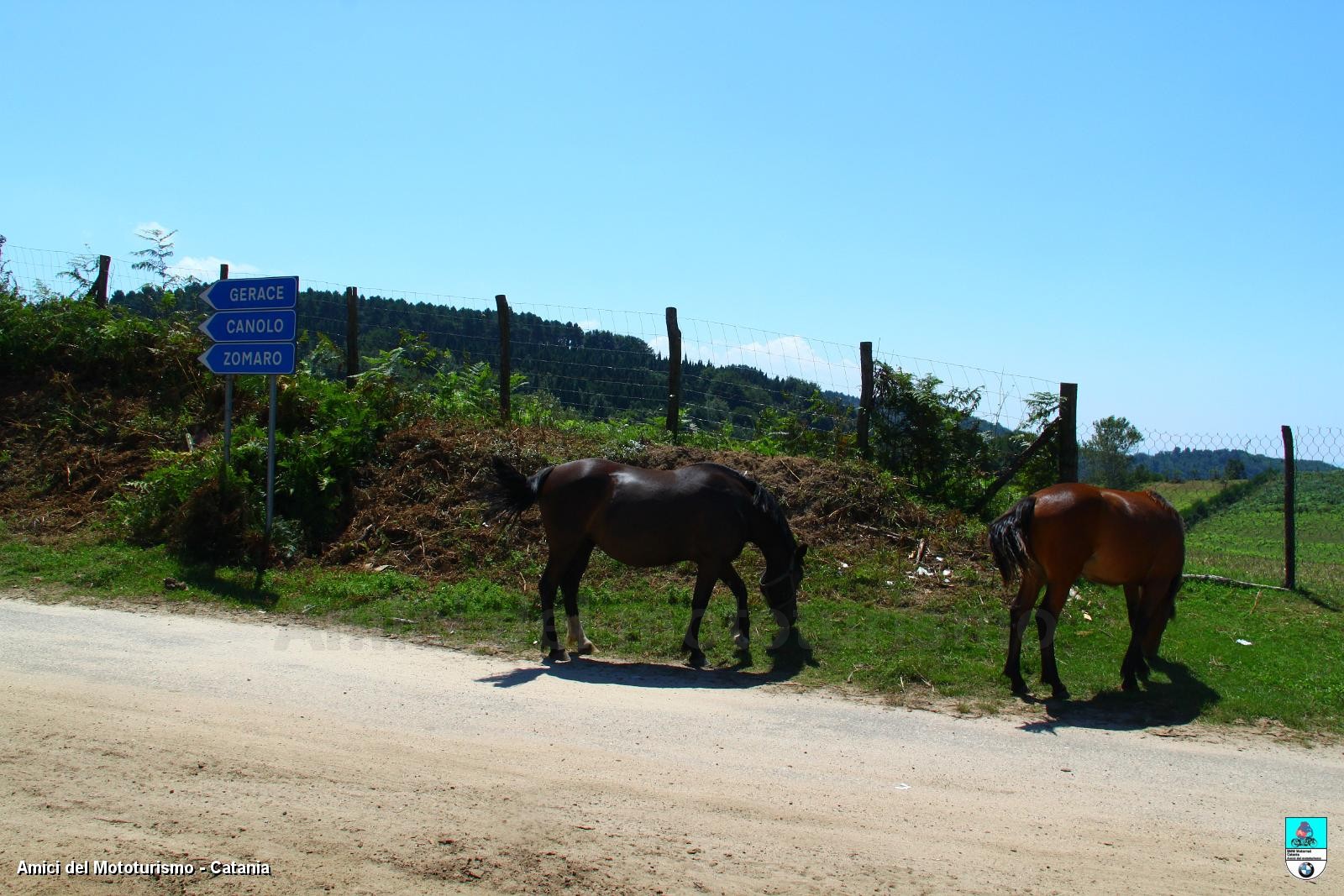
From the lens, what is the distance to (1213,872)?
468 centimetres

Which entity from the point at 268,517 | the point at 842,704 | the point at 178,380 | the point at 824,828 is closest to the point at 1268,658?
the point at 842,704

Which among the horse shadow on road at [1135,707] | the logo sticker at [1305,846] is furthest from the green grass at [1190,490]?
the logo sticker at [1305,846]

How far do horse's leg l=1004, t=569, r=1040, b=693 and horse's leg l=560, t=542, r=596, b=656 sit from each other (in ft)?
12.1

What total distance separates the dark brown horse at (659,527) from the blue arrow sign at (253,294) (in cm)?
430

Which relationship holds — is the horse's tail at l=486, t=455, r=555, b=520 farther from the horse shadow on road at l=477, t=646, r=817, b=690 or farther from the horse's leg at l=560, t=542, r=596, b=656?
the horse shadow on road at l=477, t=646, r=817, b=690

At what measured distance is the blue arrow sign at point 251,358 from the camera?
36.7 feet

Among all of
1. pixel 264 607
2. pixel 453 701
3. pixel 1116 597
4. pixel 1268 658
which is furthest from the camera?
pixel 1116 597

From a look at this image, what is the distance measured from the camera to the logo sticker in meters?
4.74

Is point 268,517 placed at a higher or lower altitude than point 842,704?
higher

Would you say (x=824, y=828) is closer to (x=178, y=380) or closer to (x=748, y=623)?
(x=748, y=623)

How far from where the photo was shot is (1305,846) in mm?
5016

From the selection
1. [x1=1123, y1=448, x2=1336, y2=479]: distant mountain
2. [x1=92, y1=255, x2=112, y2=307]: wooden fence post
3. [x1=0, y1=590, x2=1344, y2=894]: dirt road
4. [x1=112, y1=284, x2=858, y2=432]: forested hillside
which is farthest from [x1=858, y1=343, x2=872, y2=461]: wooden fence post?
[x1=92, y1=255, x2=112, y2=307]: wooden fence post

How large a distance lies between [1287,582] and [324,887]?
11.5 m

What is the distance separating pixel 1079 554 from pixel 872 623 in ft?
8.26
